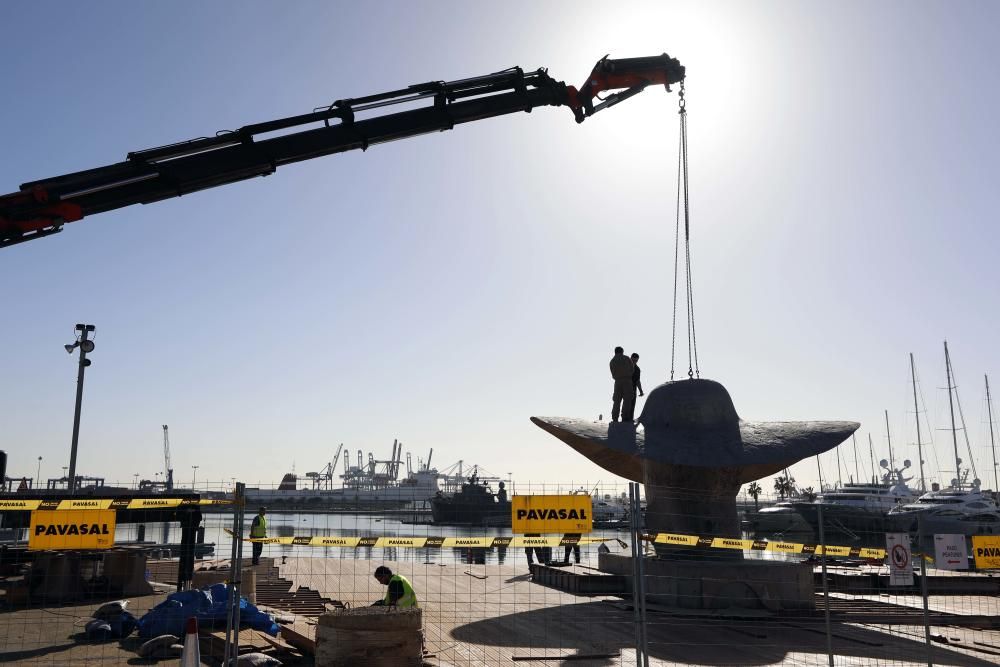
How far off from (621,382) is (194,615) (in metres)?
10.2

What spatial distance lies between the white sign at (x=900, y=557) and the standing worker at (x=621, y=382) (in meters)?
8.01

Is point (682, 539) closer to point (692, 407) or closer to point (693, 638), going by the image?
point (693, 638)

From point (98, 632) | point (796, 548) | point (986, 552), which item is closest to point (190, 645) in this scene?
point (98, 632)

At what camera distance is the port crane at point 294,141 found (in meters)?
12.1

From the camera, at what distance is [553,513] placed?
29.4 feet

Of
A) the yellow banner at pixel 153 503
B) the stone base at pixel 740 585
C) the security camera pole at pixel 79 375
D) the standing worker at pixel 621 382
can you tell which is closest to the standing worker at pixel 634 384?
the standing worker at pixel 621 382

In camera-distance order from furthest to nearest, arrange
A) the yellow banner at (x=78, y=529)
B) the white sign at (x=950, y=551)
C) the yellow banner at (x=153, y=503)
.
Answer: the white sign at (x=950, y=551) < the yellow banner at (x=78, y=529) < the yellow banner at (x=153, y=503)

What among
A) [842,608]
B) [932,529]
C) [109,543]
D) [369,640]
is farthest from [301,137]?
[932,529]

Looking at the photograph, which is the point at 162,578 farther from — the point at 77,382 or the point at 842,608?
the point at 842,608

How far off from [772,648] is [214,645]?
7867mm

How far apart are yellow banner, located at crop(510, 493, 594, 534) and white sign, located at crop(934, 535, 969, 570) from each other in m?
5.19

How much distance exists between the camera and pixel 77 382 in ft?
67.2

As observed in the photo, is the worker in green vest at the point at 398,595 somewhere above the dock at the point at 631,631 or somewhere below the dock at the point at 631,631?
above

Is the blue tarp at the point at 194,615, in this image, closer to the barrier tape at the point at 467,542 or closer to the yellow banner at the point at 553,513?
the barrier tape at the point at 467,542
